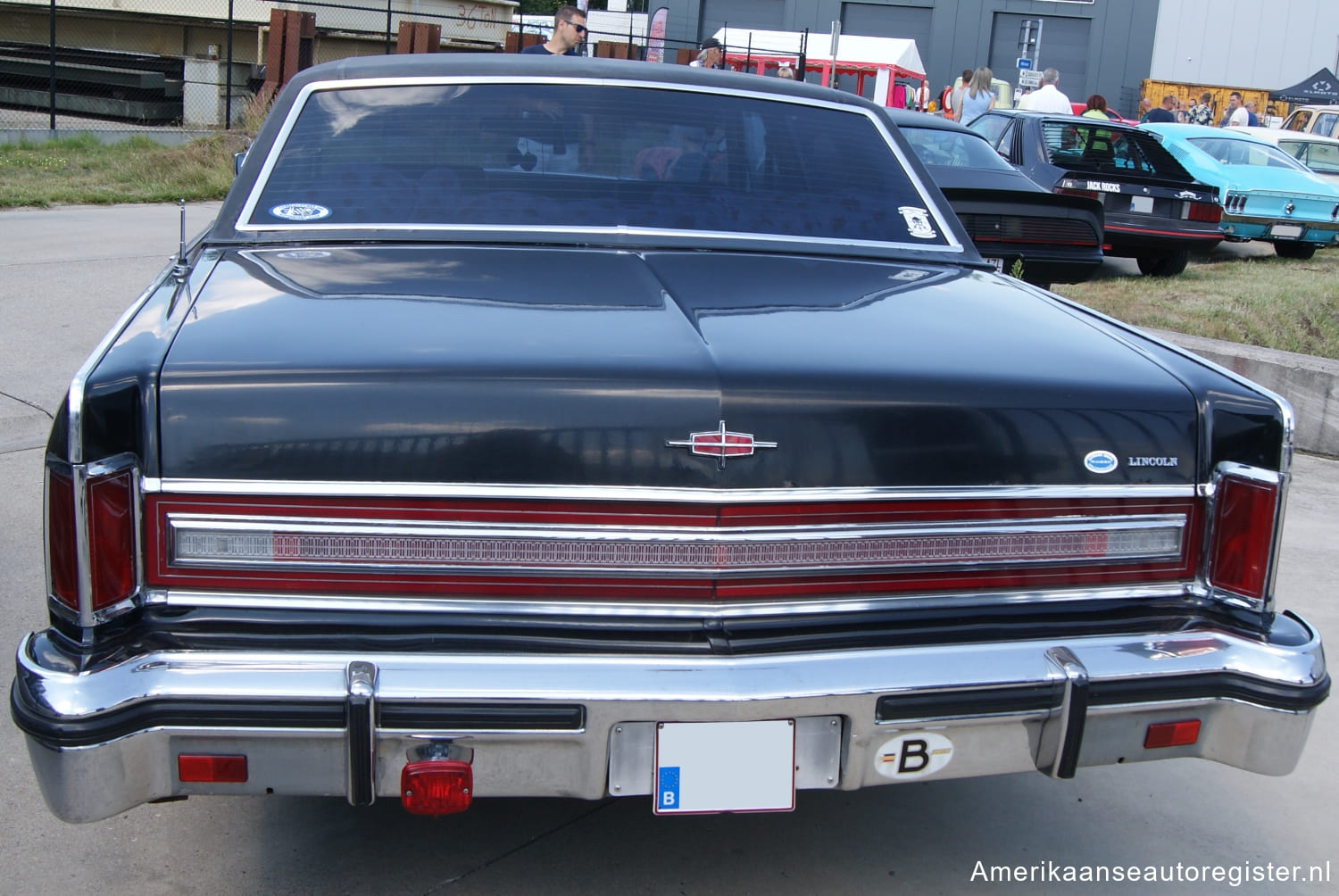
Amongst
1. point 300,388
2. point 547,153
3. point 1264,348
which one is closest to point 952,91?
point 1264,348

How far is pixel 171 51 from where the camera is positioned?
62.3ft

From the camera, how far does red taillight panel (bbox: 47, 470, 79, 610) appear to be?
6.88 feet

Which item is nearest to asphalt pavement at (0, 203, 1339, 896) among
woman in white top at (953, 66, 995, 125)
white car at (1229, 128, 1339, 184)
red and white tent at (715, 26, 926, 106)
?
woman in white top at (953, 66, 995, 125)

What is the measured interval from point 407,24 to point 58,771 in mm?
17489

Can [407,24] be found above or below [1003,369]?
above

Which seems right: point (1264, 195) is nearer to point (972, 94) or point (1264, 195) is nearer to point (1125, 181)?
point (1125, 181)

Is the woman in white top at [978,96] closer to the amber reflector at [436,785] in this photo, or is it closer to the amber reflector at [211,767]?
the amber reflector at [436,785]

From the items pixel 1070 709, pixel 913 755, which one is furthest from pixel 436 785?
pixel 1070 709

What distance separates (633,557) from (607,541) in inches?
2.1

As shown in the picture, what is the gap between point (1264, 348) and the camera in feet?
23.9

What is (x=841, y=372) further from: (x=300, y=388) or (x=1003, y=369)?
(x=300, y=388)

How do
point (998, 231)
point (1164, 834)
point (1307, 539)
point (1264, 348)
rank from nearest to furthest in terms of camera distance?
1. point (1164, 834)
2. point (1307, 539)
3. point (1264, 348)
4. point (998, 231)

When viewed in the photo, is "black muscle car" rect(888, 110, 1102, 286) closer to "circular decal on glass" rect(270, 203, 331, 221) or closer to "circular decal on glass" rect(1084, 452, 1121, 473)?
"circular decal on glass" rect(270, 203, 331, 221)

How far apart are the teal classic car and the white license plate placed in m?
12.5
